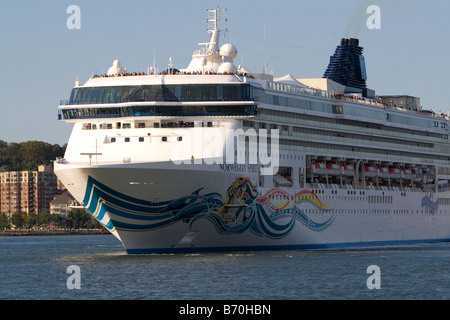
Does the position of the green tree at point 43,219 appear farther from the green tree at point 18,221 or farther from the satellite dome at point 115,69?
the satellite dome at point 115,69

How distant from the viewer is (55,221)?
190m

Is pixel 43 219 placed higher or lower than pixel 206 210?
lower

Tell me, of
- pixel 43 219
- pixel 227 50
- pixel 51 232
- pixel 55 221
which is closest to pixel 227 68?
pixel 227 50

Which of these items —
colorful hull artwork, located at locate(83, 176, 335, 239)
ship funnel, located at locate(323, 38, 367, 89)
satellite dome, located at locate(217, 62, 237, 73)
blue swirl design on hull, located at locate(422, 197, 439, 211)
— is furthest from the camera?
ship funnel, located at locate(323, 38, 367, 89)

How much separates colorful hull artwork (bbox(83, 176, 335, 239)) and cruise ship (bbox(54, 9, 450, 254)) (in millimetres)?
63

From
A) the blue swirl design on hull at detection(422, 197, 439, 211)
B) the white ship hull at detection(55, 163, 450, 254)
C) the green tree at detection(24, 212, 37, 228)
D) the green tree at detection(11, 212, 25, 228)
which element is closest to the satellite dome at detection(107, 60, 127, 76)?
the white ship hull at detection(55, 163, 450, 254)

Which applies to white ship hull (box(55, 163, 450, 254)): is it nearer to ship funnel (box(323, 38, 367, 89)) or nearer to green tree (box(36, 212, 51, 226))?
ship funnel (box(323, 38, 367, 89))

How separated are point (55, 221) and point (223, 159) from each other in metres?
135

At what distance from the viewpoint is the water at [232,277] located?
4372cm

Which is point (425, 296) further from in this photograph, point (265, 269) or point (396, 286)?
point (265, 269)

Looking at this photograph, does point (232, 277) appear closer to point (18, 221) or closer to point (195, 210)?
point (195, 210)

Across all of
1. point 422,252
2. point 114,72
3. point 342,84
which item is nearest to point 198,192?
point 114,72

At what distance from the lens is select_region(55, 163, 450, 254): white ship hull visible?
55.5 metres
